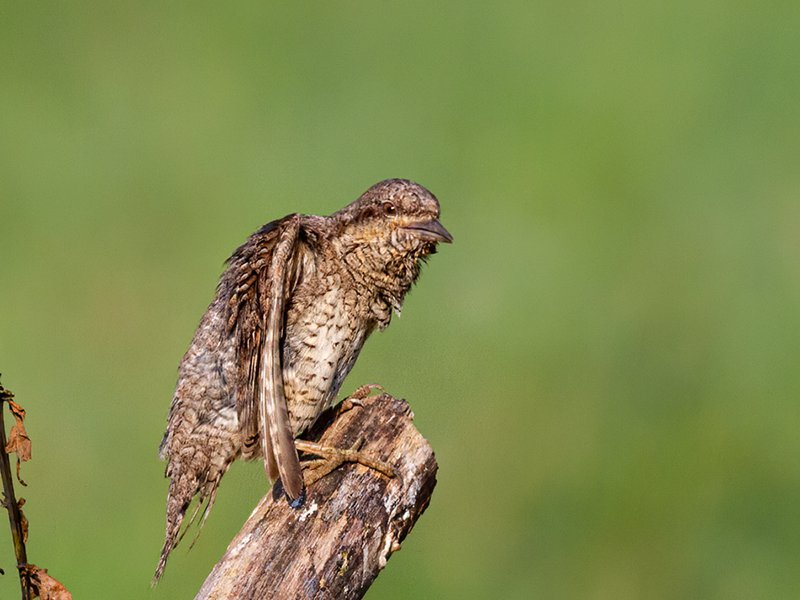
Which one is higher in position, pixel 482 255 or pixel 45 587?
pixel 482 255

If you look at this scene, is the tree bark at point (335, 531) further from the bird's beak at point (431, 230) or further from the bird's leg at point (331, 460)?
the bird's beak at point (431, 230)

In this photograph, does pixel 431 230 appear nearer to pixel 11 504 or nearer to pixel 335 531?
pixel 335 531

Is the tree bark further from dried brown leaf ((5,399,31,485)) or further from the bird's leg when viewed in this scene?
dried brown leaf ((5,399,31,485))

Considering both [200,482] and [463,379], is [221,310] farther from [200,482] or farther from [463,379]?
[463,379]

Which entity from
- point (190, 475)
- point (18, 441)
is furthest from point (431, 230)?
point (18, 441)

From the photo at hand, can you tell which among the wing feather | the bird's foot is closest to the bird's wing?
the wing feather

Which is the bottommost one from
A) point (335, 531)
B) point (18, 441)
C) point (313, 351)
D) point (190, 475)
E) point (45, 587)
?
point (45, 587)

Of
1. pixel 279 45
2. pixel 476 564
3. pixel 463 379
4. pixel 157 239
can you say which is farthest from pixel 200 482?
pixel 279 45
